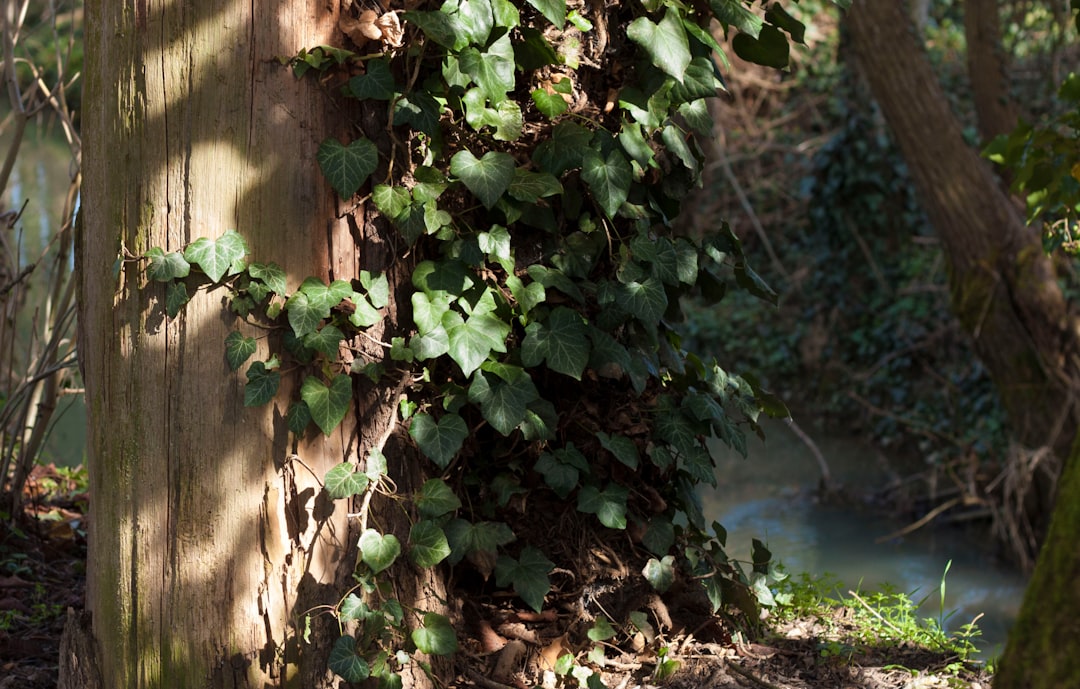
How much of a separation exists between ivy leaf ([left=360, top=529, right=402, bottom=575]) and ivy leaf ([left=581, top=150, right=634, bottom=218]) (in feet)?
2.81

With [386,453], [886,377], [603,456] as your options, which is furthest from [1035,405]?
[386,453]

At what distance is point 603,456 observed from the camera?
258 centimetres

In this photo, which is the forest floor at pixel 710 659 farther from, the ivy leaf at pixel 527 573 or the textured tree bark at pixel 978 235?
the textured tree bark at pixel 978 235

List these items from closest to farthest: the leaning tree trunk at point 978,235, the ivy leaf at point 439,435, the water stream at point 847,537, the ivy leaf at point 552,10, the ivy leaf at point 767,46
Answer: the ivy leaf at point 552,10, the ivy leaf at point 439,435, the ivy leaf at point 767,46, the leaning tree trunk at point 978,235, the water stream at point 847,537

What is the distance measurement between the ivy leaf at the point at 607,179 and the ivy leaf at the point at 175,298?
0.88 metres

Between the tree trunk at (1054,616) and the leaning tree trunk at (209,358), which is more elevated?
the leaning tree trunk at (209,358)

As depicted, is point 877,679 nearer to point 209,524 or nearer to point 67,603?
point 209,524

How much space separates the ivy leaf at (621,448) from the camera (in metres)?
2.44

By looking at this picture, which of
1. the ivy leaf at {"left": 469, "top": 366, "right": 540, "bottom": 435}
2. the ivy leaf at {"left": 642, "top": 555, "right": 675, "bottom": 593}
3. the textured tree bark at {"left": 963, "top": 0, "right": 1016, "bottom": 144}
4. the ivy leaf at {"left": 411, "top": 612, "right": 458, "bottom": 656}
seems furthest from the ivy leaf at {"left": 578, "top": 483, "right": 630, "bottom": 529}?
the textured tree bark at {"left": 963, "top": 0, "right": 1016, "bottom": 144}

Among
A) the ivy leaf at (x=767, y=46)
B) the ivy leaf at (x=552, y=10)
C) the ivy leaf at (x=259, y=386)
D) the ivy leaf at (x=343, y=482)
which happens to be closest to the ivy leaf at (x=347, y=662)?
the ivy leaf at (x=343, y=482)

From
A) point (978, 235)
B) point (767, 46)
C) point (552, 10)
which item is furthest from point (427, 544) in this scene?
point (978, 235)

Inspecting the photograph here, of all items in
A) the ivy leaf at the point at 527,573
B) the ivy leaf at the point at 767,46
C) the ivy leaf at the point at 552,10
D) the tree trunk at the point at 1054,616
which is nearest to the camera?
the tree trunk at the point at 1054,616

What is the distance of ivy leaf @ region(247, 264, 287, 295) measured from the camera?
2180mm

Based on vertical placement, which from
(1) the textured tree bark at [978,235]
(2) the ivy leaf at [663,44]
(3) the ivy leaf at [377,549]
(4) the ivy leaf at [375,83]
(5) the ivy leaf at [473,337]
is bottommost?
(3) the ivy leaf at [377,549]
